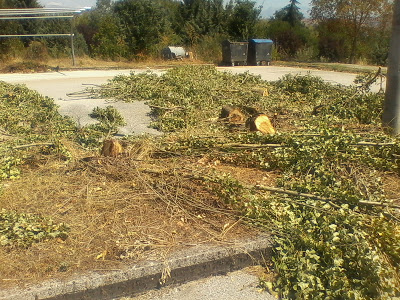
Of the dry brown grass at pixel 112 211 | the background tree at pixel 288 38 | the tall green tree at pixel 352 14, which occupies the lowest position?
the dry brown grass at pixel 112 211

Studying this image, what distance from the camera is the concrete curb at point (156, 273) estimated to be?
3139 mm

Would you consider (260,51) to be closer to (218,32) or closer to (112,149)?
(218,32)

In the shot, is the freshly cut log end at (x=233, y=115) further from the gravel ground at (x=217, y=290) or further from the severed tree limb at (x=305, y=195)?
the gravel ground at (x=217, y=290)

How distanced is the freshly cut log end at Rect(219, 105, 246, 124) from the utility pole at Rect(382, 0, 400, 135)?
2304mm

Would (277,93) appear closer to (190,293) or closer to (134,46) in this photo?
(190,293)

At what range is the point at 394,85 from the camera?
6297 mm

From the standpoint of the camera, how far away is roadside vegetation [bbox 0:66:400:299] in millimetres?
3369

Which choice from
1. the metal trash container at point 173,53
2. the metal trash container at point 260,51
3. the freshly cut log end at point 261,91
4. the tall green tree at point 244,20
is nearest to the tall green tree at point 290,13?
the tall green tree at point 244,20

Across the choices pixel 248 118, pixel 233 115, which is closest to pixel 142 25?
pixel 233 115

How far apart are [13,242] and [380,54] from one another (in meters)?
25.2

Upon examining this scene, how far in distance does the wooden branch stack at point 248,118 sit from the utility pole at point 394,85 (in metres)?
1.66

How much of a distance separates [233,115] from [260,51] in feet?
44.4

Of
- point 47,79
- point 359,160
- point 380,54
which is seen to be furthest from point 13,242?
point 380,54

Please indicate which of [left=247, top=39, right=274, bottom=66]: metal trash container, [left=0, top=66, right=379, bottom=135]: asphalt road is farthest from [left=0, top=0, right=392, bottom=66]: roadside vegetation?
[left=0, top=66, right=379, bottom=135]: asphalt road
